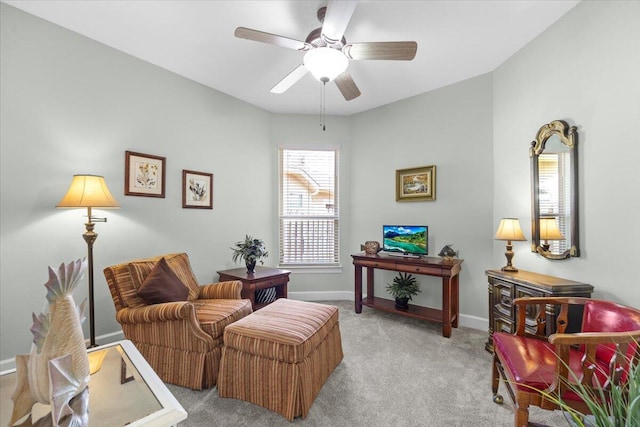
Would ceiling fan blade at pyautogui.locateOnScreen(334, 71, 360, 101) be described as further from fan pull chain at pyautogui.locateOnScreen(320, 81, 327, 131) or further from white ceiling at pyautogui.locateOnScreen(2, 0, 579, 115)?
fan pull chain at pyautogui.locateOnScreen(320, 81, 327, 131)

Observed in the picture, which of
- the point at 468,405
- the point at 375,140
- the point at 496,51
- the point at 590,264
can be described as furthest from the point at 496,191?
the point at 468,405

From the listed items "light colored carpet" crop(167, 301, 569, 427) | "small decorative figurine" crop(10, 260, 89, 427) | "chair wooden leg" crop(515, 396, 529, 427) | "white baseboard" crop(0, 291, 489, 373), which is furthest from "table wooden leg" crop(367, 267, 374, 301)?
"small decorative figurine" crop(10, 260, 89, 427)

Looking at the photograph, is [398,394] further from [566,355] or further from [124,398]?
[124,398]

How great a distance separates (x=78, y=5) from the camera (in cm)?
216

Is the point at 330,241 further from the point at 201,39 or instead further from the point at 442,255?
the point at 201,39

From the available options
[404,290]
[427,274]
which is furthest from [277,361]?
[404,290]

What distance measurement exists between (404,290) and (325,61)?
8.70 feet

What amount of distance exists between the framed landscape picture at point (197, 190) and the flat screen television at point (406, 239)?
223 centimetres

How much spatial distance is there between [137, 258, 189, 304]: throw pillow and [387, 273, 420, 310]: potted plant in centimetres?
232

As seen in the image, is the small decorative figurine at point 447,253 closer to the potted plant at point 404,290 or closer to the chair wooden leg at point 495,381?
the potted plant at point 404,290

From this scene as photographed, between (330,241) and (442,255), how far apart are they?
1.65 meters

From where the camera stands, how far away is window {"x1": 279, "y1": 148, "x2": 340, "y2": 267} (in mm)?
4285

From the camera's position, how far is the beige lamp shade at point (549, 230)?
2.33 metres

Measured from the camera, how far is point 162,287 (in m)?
2.28
